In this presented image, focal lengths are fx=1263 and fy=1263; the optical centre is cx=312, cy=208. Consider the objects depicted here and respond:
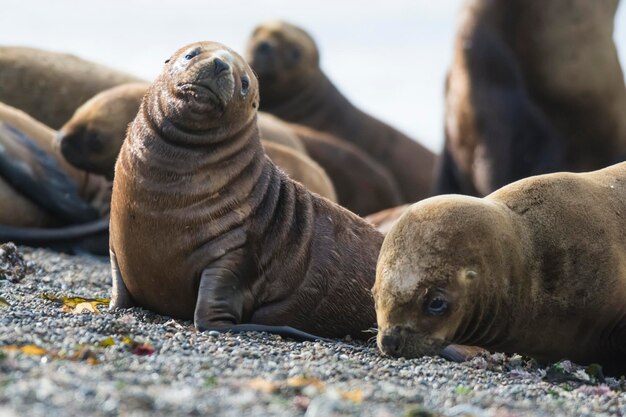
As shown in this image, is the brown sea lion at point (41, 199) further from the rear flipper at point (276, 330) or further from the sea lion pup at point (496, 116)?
the sea lion pup at point (496, 116)

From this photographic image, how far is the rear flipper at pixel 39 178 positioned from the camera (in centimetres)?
984

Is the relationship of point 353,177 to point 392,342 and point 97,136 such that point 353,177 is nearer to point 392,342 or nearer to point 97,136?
→ point 97,136

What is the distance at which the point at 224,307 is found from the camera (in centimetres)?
636

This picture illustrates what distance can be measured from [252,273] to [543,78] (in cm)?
619

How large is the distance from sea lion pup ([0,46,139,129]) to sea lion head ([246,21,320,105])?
3.45 m

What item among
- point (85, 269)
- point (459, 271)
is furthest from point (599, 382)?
point (85, 269)

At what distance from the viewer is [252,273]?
6.61 metres

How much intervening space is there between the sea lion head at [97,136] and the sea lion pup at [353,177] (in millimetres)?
3321

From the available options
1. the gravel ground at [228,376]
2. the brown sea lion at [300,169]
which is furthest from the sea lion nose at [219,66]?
the brown sea lion at [300,169]

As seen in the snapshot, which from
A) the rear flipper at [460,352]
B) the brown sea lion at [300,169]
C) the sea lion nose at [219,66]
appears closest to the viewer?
the rear flipper at [460,352]

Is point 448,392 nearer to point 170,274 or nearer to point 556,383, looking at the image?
point 556,383

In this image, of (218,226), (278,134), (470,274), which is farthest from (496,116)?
(470,274)

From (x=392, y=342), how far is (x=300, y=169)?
413 cm

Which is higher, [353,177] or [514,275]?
[514,275]
